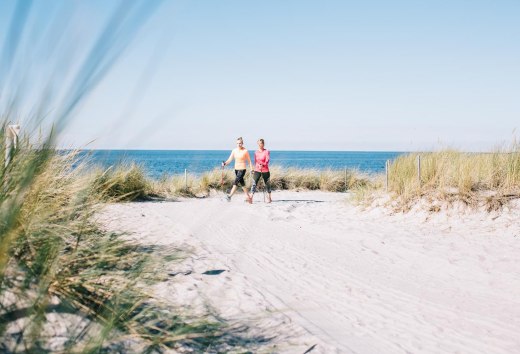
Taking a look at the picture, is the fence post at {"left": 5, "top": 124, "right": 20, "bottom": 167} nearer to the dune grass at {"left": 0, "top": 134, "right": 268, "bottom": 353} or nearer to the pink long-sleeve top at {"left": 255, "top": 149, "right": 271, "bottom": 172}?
the dune grass at {"left": 0, "top": 134, "right": 268, "bottom": 353}

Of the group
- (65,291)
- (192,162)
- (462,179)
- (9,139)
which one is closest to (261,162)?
(462,179)

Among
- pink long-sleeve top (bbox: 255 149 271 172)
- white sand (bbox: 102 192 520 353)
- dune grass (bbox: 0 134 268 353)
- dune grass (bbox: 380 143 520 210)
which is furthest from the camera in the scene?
pink long-sleeve top (bbox: 255 149 271 172)

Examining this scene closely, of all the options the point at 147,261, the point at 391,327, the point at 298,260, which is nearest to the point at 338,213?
the point at 298,260

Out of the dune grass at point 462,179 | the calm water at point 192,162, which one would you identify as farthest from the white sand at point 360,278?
the calm water at point 192,162

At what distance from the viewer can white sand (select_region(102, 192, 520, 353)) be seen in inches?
143

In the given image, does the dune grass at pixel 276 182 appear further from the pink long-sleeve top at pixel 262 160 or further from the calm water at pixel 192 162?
the pink long-sleeve top at pixel 262 160

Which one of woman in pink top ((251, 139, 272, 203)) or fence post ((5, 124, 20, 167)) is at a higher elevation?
fence post ((5, 124, 20, 167))

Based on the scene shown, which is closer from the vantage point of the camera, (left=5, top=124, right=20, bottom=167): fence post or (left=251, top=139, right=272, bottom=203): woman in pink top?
(left=5, top=124, right=20, bottom=167): fence post

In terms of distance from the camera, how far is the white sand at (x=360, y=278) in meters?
3.64

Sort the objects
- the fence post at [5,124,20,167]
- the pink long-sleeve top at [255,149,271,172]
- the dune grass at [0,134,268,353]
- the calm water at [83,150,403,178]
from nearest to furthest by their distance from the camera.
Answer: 1. the calm water at [83,150,403,178]
2. the dune grass at [0,134,268,353]
3. the fence post at [5,124,20,167]
4. the pink long-sleeve top at [255,149,271,172]

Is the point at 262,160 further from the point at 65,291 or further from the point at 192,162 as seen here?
the point at 192,162

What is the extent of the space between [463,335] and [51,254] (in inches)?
129

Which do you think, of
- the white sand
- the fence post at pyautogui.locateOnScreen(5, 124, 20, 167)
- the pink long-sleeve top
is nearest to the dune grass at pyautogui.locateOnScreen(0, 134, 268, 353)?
the fence post at pyautogui.locateOnScreen(5, 124, 20, 167)

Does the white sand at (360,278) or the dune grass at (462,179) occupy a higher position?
the dune grass at (462,179)
